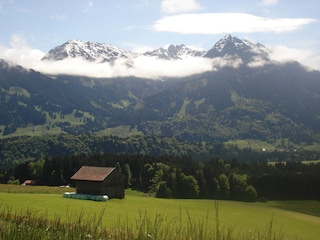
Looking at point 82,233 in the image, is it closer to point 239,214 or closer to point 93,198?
point 239,214

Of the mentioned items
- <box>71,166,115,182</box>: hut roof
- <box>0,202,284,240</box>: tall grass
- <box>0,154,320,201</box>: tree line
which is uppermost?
<box>0,202,284,240</box>: tall grass

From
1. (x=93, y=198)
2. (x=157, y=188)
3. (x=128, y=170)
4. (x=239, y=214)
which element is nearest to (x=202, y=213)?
(x=239, y=214)

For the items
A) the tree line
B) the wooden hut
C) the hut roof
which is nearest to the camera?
the wooden hut

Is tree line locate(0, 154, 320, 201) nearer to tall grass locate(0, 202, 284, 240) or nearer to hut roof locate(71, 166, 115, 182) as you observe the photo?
hut roof locate(71, 166, 115, 182)

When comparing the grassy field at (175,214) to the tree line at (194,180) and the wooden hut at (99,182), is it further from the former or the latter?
the tree line at (194,180)

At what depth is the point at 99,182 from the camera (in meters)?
78.4

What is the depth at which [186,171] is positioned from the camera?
12838 centimetres

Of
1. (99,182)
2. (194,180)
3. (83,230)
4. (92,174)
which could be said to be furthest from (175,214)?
(194,180)

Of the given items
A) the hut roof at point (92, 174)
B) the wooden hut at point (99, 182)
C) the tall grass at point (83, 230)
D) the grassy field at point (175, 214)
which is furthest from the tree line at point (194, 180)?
the tall grass at point (83, 230)

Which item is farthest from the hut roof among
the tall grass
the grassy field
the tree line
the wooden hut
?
the tall grass

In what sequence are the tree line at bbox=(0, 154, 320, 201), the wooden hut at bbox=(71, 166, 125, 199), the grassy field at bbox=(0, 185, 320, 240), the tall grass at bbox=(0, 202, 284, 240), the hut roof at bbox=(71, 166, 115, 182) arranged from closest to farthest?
the tall grass at bbox=(0, 202, 284, 240) < the grassy field at bbox=(0, 185, 320, 240) < the wooden hut at bbox=(71, 166, 125, 199) < the hut roof at bbox=(71, 166, 115, 182) < the tree line at bbox=(0, 154, 320, 201)

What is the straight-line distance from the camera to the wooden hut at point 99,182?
78625mm

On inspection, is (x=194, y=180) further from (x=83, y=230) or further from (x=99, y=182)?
(x=83, y=230)

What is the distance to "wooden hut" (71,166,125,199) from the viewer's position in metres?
78.6
